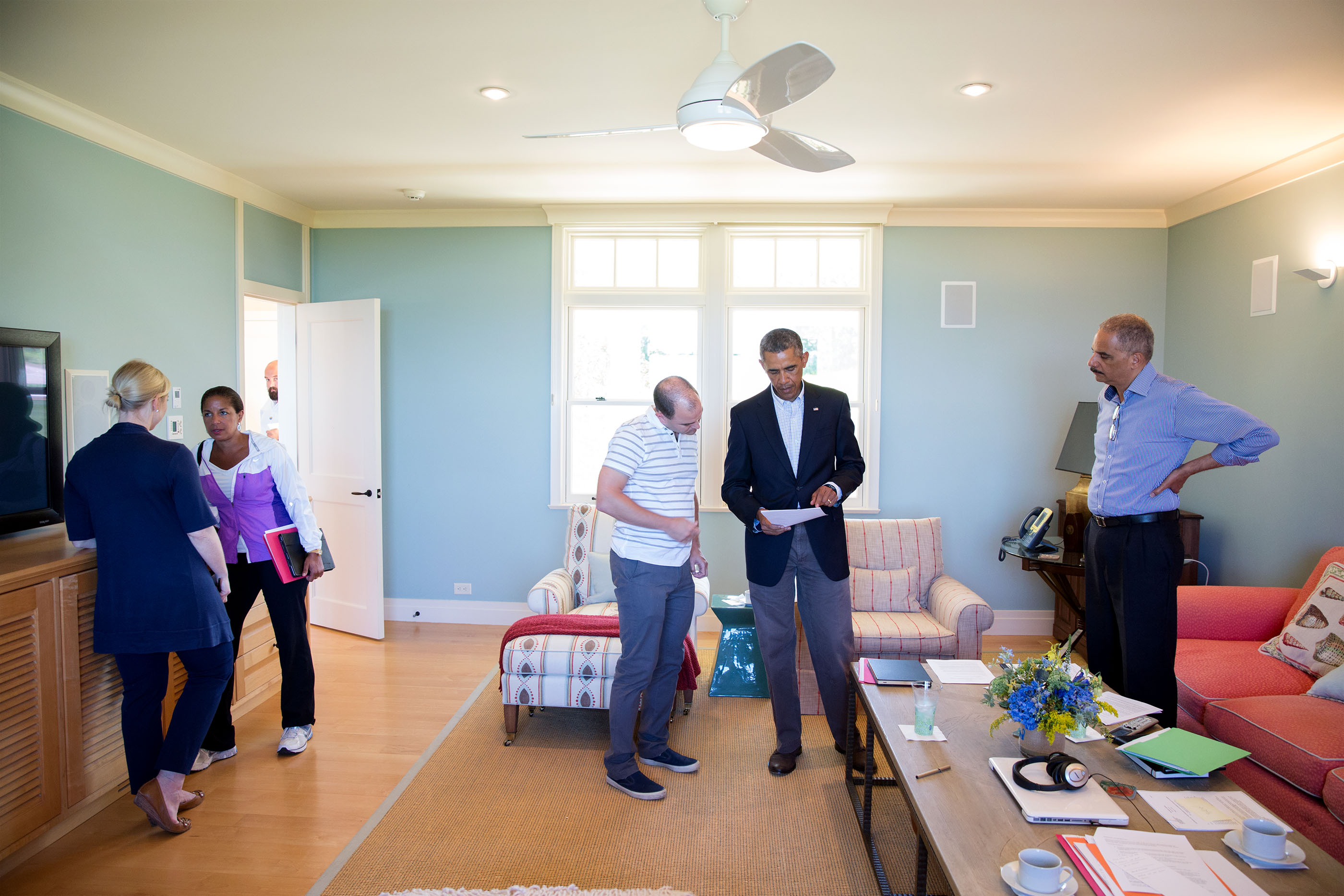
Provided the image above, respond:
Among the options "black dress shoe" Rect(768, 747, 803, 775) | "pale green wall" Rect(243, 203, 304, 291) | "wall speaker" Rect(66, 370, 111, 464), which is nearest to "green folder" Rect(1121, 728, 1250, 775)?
"black dress shoe" Rect(768, 747, 803, 775)

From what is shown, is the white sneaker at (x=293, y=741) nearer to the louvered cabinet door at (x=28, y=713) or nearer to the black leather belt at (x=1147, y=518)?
the louvered cabinet door at (x=28, y=713)

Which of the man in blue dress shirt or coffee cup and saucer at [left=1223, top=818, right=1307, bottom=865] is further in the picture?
the man in blue dress shirt

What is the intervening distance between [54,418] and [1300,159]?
18.5 ft

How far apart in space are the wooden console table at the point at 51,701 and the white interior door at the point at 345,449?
73.1 inches

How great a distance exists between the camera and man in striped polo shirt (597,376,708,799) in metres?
2.67

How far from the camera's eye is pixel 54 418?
9.60ft

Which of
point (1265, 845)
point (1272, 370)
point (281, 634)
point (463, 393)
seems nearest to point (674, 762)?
point (281, 634)

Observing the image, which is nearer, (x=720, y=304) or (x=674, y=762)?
(x=674, y=762)

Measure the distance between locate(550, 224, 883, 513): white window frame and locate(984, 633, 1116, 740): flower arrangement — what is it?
2.82 metres

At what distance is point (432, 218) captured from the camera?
16.2 feet

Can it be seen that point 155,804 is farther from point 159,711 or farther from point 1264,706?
point 1264,706

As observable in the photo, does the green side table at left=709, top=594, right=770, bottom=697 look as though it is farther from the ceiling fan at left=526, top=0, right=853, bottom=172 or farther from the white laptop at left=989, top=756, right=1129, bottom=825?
the ceiling fan at left=526, top=0, right=853, bottom=172

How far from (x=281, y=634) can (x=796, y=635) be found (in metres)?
2.13

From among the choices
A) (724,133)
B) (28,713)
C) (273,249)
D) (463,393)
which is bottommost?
(28,713)
